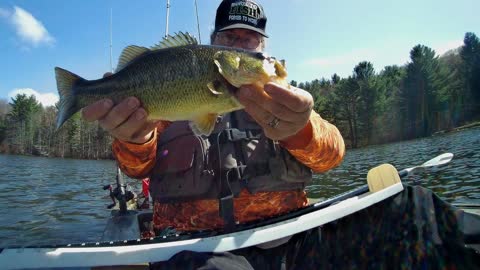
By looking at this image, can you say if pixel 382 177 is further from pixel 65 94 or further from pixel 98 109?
pixel 65 94

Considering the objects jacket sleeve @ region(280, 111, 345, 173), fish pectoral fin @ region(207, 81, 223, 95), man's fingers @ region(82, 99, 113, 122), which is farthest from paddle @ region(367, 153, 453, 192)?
man's fingers @ region(82, 99, 113, 122)

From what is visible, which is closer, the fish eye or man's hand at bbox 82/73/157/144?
the fish eye

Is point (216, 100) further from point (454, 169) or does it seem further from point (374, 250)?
point (454, 169)

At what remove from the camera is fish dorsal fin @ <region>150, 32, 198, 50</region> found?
2.67 m

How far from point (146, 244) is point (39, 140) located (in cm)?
7754

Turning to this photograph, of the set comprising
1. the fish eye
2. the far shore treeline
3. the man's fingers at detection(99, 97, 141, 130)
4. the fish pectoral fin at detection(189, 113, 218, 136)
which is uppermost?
the far shore treeline

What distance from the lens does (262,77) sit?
226 cm

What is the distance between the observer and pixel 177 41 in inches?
107

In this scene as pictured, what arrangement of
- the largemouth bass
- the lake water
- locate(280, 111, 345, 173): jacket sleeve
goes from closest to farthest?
the largemouth bass
locate(280, 111, 345, 173): jacket sleeve
the lake water

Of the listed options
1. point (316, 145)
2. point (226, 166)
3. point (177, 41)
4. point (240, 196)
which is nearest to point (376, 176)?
point (316, 145)

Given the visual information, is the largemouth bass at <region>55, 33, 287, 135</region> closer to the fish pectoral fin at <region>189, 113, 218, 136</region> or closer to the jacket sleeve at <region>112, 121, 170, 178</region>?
the fish pectoral fin at <region>189, 113, 218, 136</region>

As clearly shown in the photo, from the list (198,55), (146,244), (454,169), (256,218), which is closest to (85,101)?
(198,55)

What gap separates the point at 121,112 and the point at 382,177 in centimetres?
214

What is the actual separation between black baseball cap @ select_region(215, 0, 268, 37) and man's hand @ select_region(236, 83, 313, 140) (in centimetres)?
152
